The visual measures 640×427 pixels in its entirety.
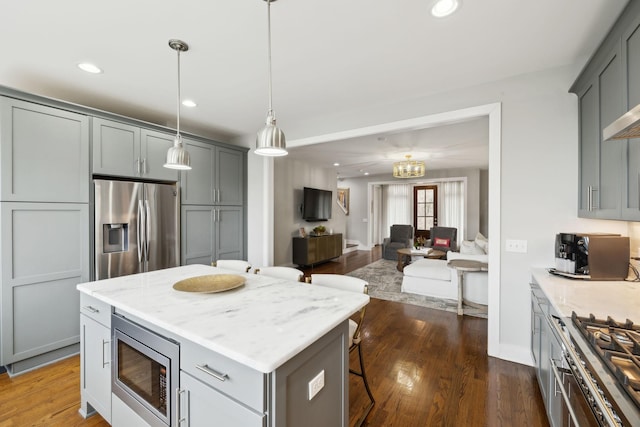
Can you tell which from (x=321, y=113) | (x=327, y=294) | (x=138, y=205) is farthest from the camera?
(x=321, y=113)

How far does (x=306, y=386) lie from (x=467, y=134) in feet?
14.8

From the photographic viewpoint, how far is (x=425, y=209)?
907cm

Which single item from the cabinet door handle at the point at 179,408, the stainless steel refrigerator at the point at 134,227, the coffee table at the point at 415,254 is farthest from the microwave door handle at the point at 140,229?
the coffee table at the point at 415,254

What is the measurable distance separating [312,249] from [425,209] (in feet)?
15.8

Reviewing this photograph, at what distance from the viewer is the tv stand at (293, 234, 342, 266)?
241 inches

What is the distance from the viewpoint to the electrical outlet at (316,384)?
1.12 meters

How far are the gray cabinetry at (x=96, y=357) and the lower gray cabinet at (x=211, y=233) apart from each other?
1.73 m

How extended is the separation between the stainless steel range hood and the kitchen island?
1.30m

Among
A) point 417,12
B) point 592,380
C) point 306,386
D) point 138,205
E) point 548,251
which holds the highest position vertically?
point 417,12

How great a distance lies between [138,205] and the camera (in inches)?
117

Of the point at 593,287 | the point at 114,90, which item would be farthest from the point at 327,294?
the point at 114,90

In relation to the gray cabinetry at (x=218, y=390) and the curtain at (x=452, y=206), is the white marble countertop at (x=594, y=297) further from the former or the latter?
the curtain at (x=452, y=206)

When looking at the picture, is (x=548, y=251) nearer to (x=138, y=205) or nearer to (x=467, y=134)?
(x=467, y=134)

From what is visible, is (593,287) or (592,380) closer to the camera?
(592,380)
